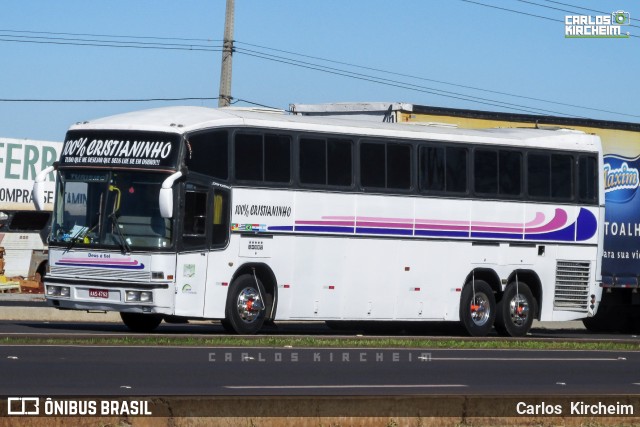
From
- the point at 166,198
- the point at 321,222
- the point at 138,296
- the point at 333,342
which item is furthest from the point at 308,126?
the point at 333,342

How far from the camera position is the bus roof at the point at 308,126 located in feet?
74.9

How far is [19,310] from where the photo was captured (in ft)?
94.7

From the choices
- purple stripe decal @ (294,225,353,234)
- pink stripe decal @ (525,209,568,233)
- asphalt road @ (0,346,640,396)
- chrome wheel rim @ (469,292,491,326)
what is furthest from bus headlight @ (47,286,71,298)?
pink stripe decal @ (525,209,568,233)

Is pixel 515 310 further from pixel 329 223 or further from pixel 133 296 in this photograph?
pixel 133 296

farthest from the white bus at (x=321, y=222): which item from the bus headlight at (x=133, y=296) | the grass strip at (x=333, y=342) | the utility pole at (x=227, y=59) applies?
the utility pole at (x=227, y=59)

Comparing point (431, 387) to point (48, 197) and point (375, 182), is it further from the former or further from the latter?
point (48, 197)

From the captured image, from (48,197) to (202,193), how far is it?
28772 millimetres

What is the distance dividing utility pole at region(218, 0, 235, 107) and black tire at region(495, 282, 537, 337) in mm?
16141

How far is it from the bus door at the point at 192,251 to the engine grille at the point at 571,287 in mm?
8003

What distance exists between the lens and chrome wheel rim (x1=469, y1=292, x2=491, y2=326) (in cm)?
2638

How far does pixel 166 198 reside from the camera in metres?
21.6

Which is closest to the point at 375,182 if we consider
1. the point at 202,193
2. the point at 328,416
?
the point at 202,193

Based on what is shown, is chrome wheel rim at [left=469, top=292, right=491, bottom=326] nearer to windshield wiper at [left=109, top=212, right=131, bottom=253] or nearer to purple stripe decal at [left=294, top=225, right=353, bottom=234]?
purple stripe decal at [left=294, top=225, right=353, bottom=234]

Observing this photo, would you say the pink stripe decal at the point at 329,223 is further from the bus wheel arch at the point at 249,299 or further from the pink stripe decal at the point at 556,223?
the pink stripe decal at the point at 556,223
